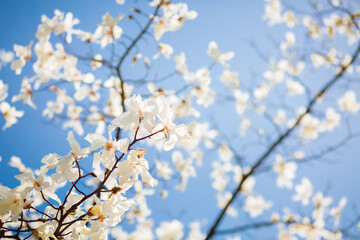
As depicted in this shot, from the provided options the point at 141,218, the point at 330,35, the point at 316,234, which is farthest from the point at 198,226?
the point at 330,35

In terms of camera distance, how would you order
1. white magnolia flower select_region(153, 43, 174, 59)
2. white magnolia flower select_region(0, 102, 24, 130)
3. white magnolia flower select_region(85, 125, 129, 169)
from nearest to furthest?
white magnolia flower select_region(85, 125, 129, 169) → white magnolia flower select_region(0, 102, 24, 130) → white magnolia flower select_region(153, 43, 174, 59)

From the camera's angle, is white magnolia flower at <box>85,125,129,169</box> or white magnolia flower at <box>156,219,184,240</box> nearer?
white magnolia flower at <box>85,125,129,169</box>

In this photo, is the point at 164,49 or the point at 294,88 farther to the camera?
the point at 294,88

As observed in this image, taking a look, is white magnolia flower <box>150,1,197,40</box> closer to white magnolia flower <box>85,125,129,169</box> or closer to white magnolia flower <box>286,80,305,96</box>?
white magnolia flower <box>85,125,129,169</box>

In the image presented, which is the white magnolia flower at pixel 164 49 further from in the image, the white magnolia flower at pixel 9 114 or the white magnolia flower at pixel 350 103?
the white magnolia flower at pixel 350 103

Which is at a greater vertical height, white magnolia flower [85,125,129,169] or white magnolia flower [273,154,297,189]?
white magnolia flower [273,154,297,189]

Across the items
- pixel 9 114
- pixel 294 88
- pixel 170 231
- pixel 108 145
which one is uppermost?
pixel 294 88

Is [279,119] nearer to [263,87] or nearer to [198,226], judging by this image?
[263,87]

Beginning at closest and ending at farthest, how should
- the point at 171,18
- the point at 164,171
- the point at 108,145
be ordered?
the point at 108,145
the point at 171,18
the point at 164,171

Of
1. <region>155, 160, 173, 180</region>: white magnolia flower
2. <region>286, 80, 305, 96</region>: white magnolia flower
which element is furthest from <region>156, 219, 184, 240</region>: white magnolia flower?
<region>286, 80, 305, 96</region>: white magnolia flower

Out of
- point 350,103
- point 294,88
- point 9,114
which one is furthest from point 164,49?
point 350,103

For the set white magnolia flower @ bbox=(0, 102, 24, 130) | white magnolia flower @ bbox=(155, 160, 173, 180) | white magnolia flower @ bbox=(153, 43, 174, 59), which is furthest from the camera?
white magnolia flower @ bbox=(155, 160, 173, 180)

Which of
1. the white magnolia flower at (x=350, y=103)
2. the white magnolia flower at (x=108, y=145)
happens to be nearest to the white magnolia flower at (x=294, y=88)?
the white magnolia flower at (x=350, y=103)

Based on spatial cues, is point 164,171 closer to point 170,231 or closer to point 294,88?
point 170,231
